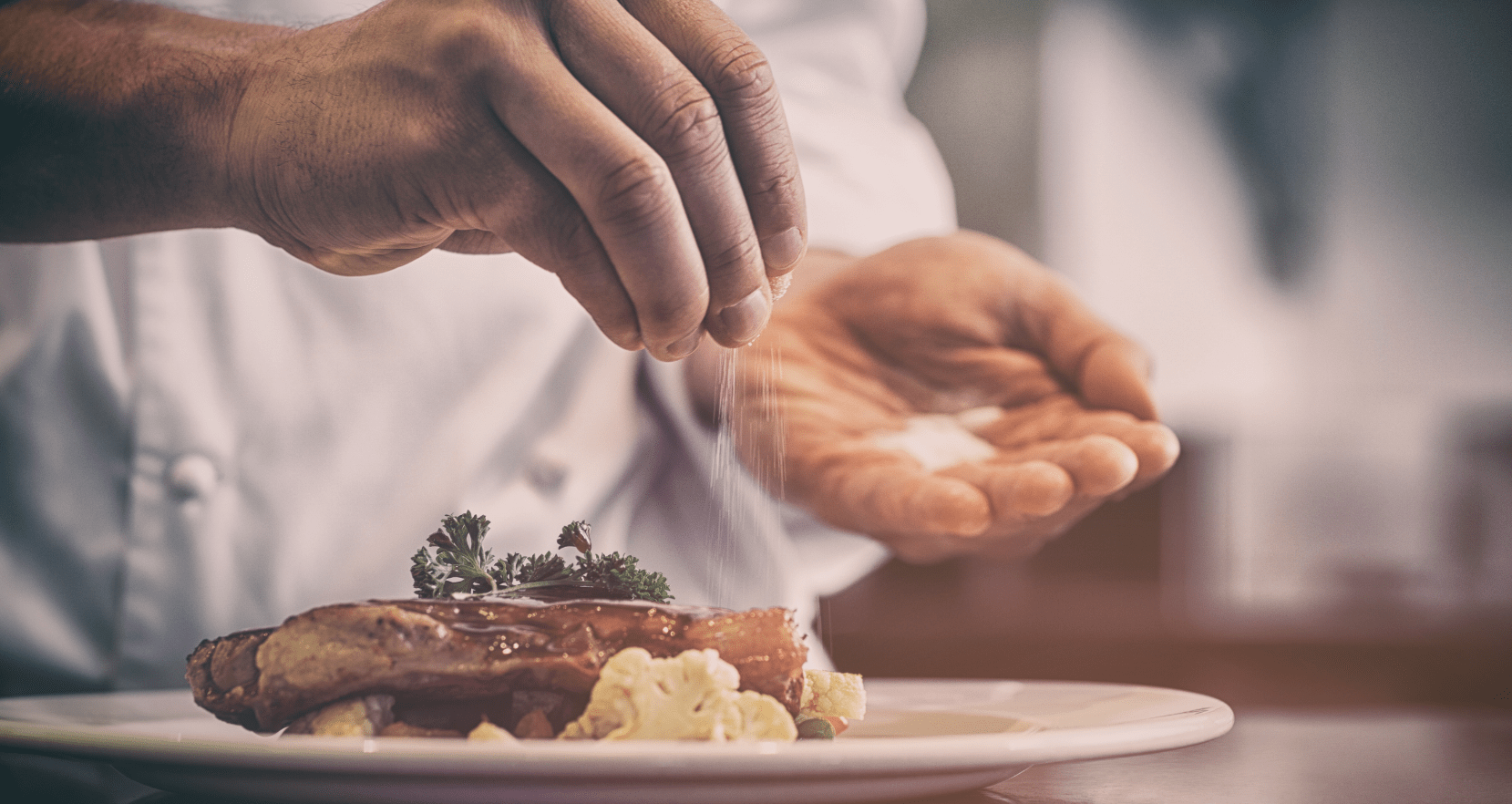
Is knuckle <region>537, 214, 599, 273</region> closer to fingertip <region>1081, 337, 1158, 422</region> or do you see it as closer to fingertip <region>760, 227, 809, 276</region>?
fingertip <region>760, 227, 809, 276</region>

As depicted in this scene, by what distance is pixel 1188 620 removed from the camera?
598 centimetres

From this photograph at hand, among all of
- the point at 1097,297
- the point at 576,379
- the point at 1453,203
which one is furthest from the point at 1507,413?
the point at 576,379

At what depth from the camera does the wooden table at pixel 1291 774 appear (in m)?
0.81

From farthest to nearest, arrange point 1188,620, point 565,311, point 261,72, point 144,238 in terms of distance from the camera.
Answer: point 1188,620 < point 565,311 < point 144,238 < point 261,72

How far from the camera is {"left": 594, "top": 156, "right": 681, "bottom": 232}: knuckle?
2.61 ft

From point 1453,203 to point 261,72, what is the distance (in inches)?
377

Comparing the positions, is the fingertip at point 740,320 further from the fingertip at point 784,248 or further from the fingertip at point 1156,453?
the fingertip at point 1156,453

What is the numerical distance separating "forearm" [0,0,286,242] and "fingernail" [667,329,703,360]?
1.64ft

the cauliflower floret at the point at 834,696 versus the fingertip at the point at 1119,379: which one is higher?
the fingertip at the point at 1119,379

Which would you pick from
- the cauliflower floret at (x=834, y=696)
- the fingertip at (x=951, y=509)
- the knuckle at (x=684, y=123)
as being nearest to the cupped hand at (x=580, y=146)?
the knuckle at (x=684, y=123)

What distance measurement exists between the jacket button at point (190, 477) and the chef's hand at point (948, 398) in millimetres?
858

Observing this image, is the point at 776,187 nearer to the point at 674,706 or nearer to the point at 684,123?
the point at 684,123

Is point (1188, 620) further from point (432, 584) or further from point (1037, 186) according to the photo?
point (432, 584)

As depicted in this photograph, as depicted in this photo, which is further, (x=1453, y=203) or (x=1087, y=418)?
(x=1453, y=203)
